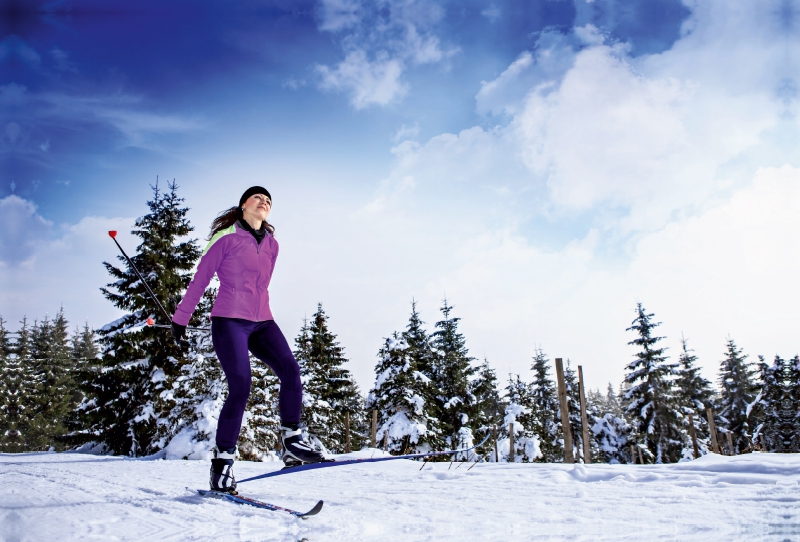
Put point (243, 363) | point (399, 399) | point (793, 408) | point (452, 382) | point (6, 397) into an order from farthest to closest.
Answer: point (6, 397)
point (793, 408)
point (452, 382)
point (399, 399)
point (243, 363)

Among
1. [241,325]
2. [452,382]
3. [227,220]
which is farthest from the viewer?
[452,382]

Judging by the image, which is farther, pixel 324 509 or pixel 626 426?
pixel 626 426

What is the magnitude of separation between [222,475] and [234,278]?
4.49 ft

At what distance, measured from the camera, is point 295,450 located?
3111 mm

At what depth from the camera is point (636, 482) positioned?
336 centimetres

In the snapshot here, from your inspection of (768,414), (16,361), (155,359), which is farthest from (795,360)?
(16,361)

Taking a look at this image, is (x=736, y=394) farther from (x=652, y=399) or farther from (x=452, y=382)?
(x=452, y=382)

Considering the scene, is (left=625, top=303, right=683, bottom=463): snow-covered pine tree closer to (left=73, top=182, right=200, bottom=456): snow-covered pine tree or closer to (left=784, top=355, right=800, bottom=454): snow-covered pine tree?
(left=784, top=355, right=800, bottom=454): snow-covered pine tree

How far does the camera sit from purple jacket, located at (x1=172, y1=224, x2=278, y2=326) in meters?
3.19

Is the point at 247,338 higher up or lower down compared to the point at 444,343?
lower down

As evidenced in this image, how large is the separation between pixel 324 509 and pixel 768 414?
40956 millimetres

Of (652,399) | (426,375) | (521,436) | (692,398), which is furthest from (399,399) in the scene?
(692,398)

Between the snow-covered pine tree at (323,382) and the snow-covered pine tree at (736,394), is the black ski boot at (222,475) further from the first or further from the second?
the snow-covered pine tree at (736,394)

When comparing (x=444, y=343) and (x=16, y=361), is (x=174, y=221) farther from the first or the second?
(x=16, y=361)
